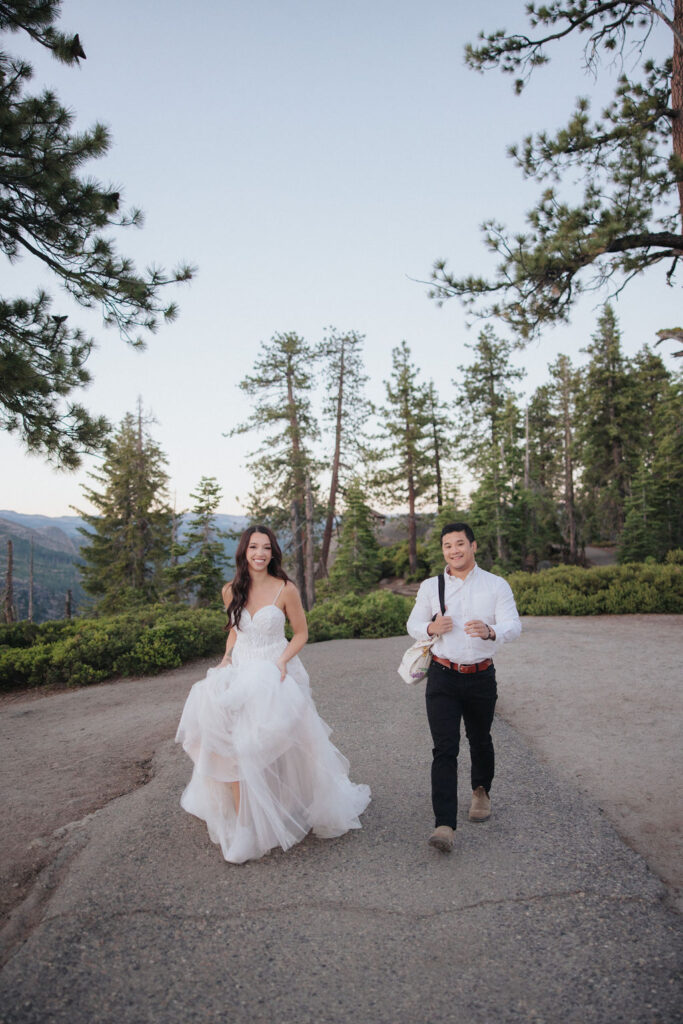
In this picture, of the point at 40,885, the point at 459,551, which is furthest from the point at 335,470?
the point at 40,885

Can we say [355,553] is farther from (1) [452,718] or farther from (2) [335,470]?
(1) [452,718]

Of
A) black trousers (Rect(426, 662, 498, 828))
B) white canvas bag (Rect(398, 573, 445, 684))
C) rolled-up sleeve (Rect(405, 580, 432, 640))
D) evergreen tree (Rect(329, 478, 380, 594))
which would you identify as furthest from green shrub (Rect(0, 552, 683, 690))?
evergreen tree (Rect(329, 478, 380, 594))

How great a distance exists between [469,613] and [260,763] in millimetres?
1690

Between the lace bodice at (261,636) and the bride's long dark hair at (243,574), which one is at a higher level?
the bride's long dark hair at (243,574)

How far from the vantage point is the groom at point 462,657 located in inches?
161

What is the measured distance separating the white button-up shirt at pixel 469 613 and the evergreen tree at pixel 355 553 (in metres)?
26.2

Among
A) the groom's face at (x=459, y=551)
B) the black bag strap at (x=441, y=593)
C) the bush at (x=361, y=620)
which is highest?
the groom's face at (x=459, y=551)

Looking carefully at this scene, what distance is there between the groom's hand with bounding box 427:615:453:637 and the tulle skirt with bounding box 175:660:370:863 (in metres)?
0.98

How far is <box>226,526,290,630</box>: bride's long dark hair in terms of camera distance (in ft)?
14.9

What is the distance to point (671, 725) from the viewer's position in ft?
21.1

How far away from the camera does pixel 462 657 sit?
422cm

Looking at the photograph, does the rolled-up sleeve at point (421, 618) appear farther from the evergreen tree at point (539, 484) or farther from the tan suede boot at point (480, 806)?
the evergreen tree at point (539, 484)

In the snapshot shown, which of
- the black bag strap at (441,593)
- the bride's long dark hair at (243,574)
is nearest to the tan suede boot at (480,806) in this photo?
the black bag strap at (441,593)

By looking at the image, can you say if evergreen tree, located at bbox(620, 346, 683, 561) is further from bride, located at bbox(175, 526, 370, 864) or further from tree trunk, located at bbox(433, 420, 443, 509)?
bride, located at bbox(175, 526, 370, 864)
